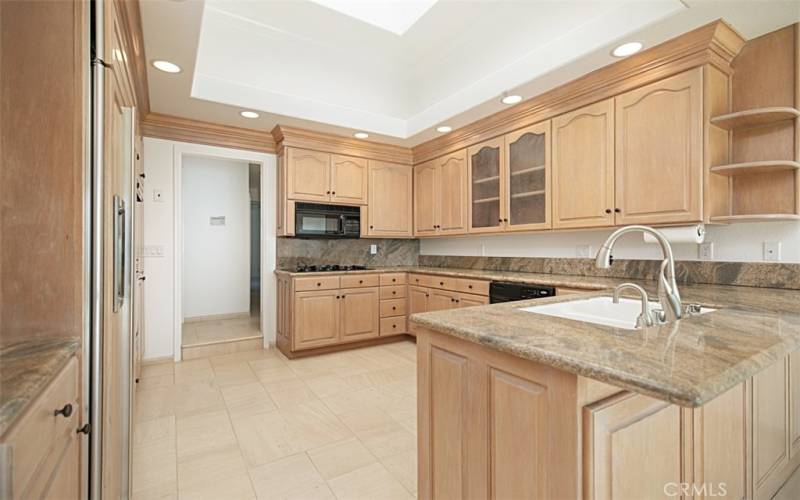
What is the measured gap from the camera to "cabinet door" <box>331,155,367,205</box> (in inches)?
165

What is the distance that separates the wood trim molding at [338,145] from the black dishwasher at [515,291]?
2167 millimetres

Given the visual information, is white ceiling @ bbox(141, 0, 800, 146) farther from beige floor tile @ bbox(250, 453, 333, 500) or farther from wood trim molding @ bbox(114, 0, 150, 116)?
beige floor tile @ bbox(250, 453, 333, 500)

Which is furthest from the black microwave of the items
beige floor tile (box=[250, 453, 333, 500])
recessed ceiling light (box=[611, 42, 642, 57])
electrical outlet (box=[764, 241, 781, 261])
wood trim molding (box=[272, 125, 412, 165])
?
electrical outlet (box=[764, 241, 781, 261])

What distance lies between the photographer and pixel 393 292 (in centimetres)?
430

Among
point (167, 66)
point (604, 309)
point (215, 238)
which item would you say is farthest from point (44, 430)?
point (215, 238)

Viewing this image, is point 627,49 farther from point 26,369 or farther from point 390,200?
point 26,369

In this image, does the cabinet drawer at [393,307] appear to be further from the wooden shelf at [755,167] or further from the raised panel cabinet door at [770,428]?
the raised panel cabinet door at [770,428]

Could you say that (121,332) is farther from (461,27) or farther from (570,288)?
(461,27)

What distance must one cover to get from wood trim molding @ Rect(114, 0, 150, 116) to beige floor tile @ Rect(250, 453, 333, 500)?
219cm

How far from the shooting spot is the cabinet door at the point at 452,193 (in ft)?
13.4

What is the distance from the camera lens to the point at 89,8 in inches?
42.1

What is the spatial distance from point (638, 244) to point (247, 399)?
3.21 m

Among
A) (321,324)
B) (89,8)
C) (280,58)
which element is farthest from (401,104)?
(89,8)

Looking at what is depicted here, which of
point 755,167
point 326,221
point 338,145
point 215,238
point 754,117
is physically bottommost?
point 215,238
